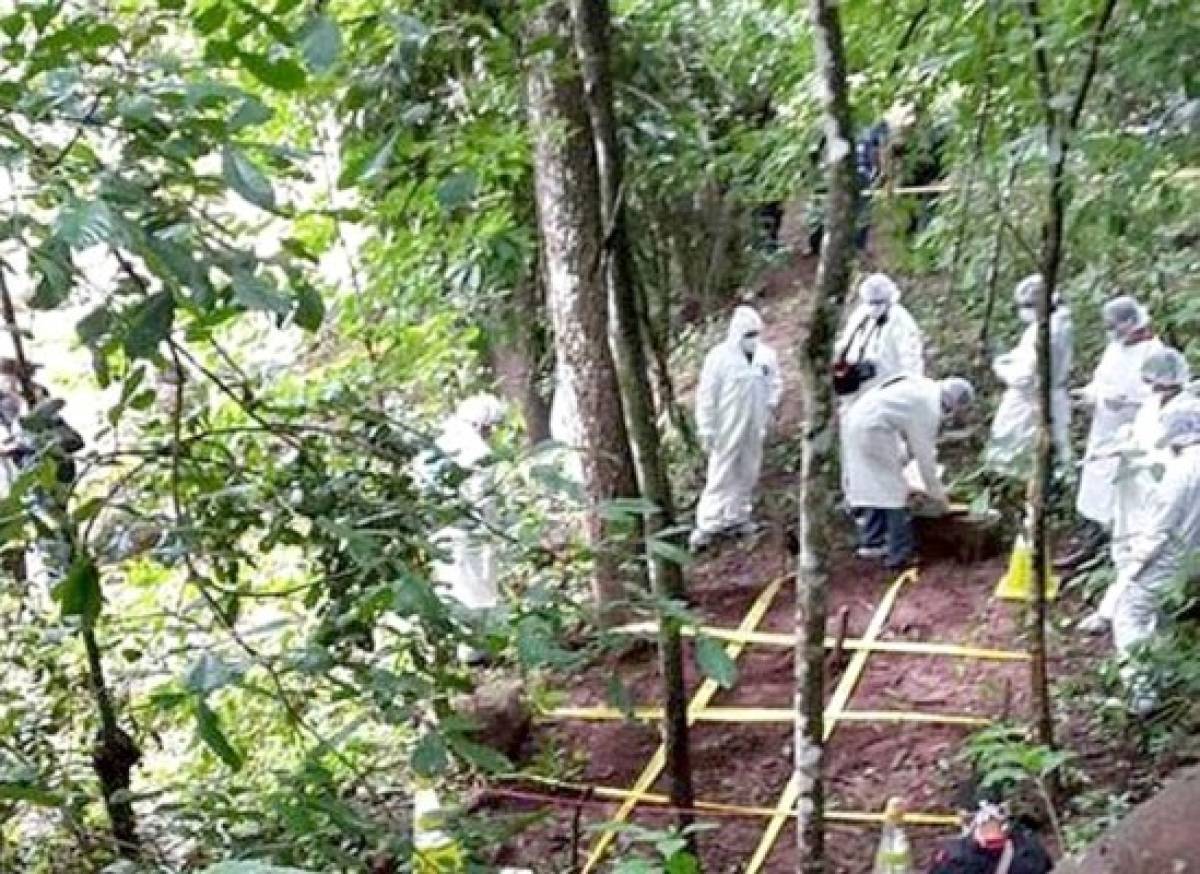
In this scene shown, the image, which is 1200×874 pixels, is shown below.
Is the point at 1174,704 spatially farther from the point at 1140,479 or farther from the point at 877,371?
the point at 877,371

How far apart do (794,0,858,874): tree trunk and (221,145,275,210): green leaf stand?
232 cm

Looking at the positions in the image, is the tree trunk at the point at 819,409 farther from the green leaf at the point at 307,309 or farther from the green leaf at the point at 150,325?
the green leaf at the point at 150,325

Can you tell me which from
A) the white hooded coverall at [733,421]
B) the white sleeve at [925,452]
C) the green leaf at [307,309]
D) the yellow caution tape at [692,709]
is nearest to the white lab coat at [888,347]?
the white sleeve at [925,452]

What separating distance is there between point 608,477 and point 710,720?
1.29m

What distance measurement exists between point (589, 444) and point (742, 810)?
226cm

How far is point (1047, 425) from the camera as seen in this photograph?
5391mm

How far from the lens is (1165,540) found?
6574 mm

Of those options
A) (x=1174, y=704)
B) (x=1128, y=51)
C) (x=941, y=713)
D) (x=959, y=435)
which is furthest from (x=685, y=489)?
(x=1128, y=51)

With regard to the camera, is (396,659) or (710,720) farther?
(710,720)

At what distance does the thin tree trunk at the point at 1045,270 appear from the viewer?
4.75m

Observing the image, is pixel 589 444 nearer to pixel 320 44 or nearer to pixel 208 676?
pixel 208 676

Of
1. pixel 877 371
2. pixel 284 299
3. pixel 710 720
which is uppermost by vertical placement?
pixel 284 299

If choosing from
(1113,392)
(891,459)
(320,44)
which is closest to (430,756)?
(320,44)

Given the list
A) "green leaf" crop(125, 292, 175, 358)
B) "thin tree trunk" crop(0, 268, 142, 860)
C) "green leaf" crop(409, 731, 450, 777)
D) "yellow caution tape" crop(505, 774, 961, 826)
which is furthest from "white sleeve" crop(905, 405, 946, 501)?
"green leaf" crop(125, 292, 175, 358)
